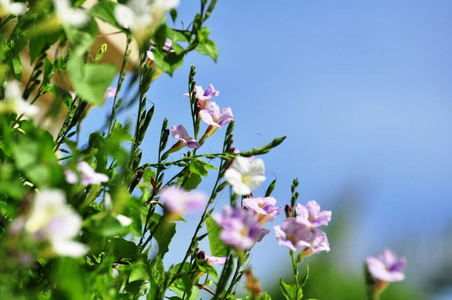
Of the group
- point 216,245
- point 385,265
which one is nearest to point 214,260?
point 216,245

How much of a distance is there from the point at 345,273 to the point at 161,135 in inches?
347

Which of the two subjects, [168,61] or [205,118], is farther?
[205,118]

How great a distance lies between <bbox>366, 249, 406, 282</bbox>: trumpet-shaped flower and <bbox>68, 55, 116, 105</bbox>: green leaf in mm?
455

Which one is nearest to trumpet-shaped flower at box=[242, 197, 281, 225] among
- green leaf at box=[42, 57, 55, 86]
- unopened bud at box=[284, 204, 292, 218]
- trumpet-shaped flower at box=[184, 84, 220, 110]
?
unopened bud at box=[284, 204, 292, 218]

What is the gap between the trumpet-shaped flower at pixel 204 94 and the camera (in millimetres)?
1355

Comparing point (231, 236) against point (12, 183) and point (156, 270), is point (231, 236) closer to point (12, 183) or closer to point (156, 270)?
point (12, 183)

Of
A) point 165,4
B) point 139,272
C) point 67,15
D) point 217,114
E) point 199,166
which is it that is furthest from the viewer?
point 217,114

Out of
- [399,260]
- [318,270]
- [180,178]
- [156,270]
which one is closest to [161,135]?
[180,178]

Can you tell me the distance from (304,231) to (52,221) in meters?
0.49

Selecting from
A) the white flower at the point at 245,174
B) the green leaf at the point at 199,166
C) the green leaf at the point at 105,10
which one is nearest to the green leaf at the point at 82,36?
the green leaf at the point at 105,10

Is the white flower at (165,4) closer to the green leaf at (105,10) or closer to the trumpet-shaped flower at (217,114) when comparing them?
the green leaf at (105,10)

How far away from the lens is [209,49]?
3.23ft

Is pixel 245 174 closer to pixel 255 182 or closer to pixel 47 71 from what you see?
pixel 255 182

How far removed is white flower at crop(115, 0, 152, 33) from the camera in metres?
0.87
